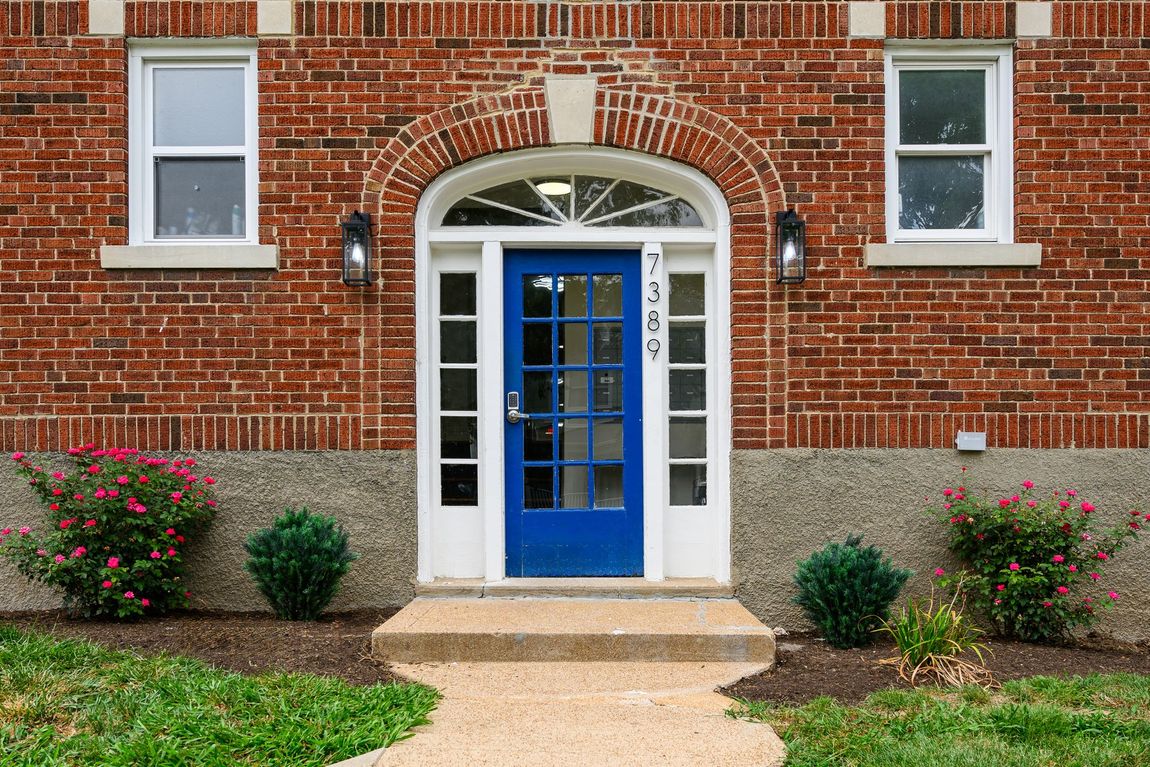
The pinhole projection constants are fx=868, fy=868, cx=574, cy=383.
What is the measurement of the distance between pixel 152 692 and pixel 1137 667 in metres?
5.14

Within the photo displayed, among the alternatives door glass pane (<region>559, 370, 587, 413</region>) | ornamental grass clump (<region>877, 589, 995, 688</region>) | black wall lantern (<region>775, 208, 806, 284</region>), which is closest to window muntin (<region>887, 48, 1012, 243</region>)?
black wall lantern (<region>775, 208, 806, 284</region>)

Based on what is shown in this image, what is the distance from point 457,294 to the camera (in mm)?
6012

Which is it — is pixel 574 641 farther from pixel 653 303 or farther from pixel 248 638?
pixel 653 303

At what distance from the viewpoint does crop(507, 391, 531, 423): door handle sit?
5.91 m

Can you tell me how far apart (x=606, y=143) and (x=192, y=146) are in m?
2.78

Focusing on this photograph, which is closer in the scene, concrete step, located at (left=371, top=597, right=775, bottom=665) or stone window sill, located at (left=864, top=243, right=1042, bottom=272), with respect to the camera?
concrete step, located at (left=371, top=597, right=775, bottom=665)

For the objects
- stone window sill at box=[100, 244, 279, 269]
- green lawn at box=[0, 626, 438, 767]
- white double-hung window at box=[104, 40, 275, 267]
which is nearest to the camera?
green lawn at box=[0, 626, 438, 767]

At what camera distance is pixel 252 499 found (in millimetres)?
5672

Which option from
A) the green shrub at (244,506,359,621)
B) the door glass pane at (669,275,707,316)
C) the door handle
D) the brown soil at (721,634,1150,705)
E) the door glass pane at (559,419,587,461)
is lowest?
the brown soil at (721,634,1150,705)

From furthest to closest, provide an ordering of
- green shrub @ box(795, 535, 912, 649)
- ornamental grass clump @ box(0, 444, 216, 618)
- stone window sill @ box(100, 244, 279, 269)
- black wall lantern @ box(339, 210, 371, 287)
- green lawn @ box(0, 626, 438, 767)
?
stone window sill @ box(100, 244, 279, 269), black wall lantern @ box(339, 210, 371, 287), ornamental grass clump @ box(0, 444, 216, 618), green shrub @ box(795, 535, 912, 649), green lawn @ box(0, 626, 438, 767)

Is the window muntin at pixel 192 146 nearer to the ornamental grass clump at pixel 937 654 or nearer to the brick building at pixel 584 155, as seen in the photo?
the brick building at pixel 584 155

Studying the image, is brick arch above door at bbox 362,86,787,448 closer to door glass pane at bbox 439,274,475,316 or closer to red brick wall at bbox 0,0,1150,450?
red brick wall at bbox 0,0,1150,450

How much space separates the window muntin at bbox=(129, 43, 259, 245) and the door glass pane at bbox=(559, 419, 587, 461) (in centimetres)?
250

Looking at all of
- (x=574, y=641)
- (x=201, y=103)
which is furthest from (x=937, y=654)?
(x=201, y=103)
